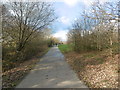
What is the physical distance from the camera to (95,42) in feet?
38.7

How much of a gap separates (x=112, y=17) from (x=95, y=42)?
23.1 ft

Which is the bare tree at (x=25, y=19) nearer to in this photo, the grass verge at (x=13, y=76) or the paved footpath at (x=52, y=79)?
the grass verge at (x=13, y=76)

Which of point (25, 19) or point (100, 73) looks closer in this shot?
point (100, 73)

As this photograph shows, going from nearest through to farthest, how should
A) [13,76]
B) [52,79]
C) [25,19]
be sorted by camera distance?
[52,79] < [13,76] < [25,19]

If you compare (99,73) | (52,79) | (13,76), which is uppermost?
(99,73)

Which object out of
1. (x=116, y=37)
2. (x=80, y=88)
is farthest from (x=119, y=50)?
(x=80, y=88)

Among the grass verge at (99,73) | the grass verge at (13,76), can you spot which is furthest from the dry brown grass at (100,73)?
the grass verge at (13,76)

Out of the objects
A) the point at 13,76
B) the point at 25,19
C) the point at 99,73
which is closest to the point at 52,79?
the point at 99,73

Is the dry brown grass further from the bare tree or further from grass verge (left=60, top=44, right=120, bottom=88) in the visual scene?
the bare tree

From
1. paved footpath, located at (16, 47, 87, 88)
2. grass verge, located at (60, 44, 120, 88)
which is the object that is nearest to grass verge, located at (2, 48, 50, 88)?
paved footpath, located at (16, 47, 87, 88)

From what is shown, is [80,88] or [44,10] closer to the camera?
[80,88]

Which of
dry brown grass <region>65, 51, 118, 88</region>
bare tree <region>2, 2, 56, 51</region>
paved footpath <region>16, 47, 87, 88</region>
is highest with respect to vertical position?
bare tree <region>2, 2, 56, 51</region>

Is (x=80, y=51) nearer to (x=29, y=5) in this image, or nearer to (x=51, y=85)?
(x=29, y=5)

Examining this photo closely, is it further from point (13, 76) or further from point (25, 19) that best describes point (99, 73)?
point (25, 19)
